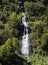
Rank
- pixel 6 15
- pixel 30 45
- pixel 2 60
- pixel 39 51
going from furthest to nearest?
pixel 6 15
pixel 30 45
pixel 39 51
pixel 2 60

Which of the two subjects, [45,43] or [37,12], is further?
[37,12]

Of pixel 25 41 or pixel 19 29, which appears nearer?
pixel 25 41

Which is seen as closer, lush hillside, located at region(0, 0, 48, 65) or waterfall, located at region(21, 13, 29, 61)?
lush hillside, located at region(0, 0, 48, 65)

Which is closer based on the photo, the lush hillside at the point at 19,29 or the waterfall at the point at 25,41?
the lush hillside at the point at 19,29

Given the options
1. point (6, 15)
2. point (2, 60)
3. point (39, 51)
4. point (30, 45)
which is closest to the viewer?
point (2, 60)

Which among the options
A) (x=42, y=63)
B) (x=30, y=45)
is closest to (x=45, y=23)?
(x=30, y=45)

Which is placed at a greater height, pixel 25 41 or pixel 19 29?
pixel 19 29

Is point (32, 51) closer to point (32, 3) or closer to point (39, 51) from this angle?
point (39, 51)

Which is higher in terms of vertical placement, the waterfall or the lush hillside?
the lush hillside
